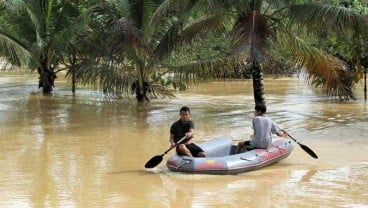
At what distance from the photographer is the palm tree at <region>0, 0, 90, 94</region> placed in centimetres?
2058

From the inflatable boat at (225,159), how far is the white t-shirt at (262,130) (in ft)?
0.40

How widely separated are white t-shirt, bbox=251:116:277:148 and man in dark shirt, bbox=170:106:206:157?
0.90 meters

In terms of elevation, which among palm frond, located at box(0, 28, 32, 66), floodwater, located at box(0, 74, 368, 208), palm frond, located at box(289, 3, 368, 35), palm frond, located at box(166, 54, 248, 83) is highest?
palm frond, located at box(289, 3, 368, 35)

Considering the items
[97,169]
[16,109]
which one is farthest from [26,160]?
[16,109]

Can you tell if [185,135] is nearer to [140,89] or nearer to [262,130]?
[262,130]

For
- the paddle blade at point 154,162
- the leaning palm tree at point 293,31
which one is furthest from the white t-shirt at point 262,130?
the leaning palm tree at point 293,31

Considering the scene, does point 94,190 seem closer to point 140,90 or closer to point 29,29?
point 140,90

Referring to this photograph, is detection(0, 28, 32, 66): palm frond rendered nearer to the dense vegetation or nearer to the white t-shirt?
the dense vegetation

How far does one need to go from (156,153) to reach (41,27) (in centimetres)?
1218

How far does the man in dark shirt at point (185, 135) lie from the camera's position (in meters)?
9.21

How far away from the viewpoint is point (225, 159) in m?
9.15

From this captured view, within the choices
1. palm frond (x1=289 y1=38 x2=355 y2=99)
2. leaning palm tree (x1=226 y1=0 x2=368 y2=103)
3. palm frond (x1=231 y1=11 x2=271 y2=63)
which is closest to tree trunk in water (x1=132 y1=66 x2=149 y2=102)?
leaning palm tree (x1=226 y1=0 x2=368 y2=103)

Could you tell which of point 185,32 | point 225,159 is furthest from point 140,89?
point 225,159

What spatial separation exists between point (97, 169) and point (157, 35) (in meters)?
10.1
